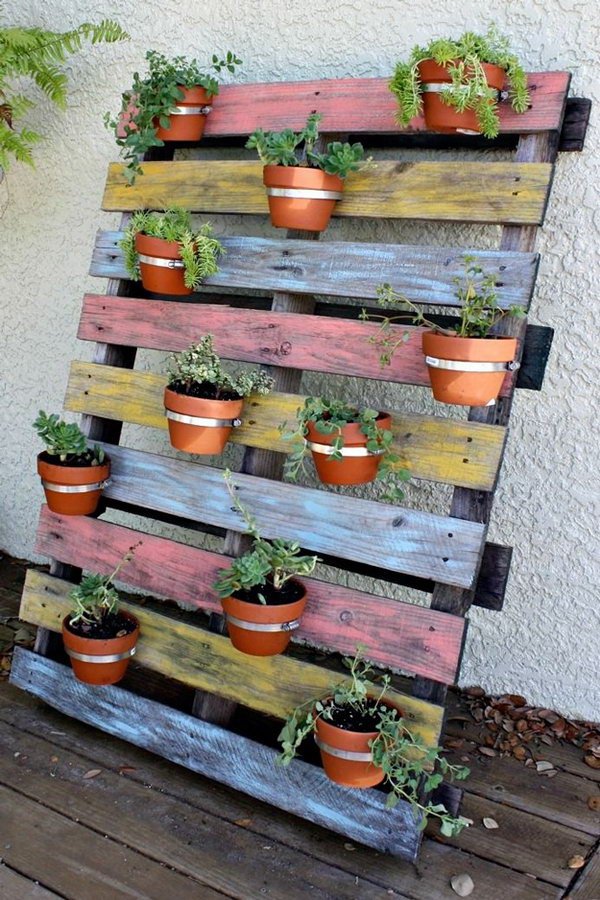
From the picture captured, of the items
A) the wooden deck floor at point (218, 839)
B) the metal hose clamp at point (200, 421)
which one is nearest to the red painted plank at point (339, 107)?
the metal hose clamp at point (200, 421)

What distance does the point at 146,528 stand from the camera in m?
3.65

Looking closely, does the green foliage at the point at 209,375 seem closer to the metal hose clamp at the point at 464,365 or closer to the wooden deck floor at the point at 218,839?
the metal hose clamp at the point at 464,365

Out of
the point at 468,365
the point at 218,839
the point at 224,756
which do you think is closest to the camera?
the point at 468,365

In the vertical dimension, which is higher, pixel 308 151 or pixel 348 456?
pixel 308 151

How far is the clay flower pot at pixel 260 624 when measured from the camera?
2230mm

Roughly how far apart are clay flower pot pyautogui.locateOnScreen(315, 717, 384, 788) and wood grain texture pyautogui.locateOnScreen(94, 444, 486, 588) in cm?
44

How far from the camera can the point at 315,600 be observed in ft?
7.86

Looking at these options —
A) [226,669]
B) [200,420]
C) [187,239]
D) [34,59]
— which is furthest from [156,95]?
[226,669]

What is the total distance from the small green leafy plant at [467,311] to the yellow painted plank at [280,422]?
0.21 metres

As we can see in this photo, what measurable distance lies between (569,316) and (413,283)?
64 cm

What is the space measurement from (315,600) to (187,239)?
1128mm

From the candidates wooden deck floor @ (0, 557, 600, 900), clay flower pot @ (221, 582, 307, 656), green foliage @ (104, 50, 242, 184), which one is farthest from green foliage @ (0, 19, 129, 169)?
wooden deck floor @ (0, 557, 600, 900)

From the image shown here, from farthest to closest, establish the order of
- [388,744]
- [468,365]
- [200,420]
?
1. [200,420]
2. [388,744]
3. [468,365]

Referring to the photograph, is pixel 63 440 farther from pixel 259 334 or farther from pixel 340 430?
pixel 340 430
